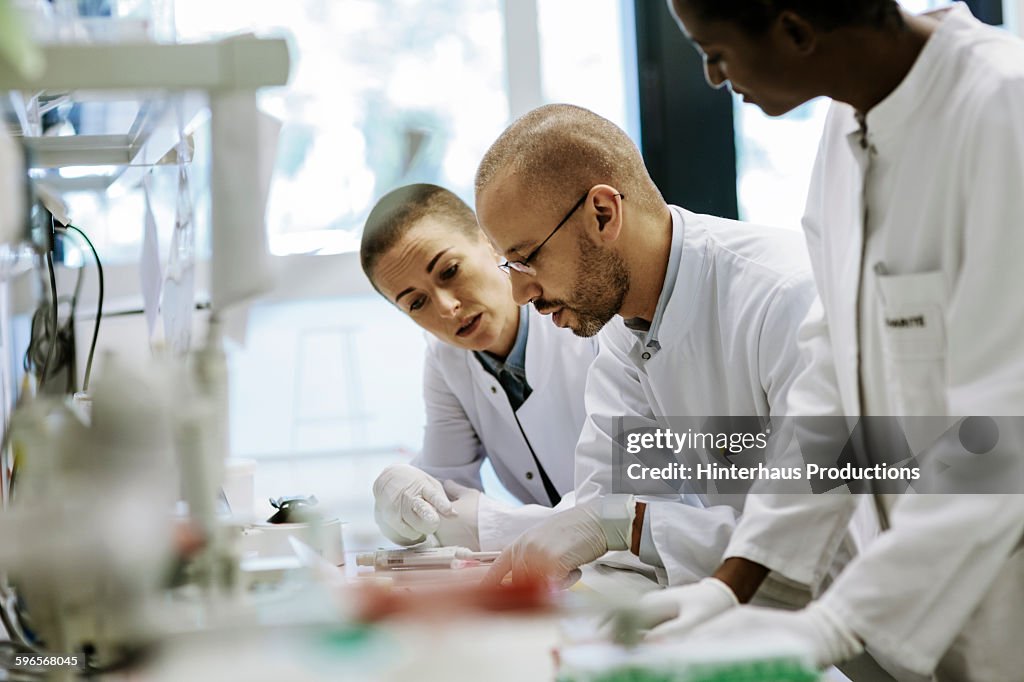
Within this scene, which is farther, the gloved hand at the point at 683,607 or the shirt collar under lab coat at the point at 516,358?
the shirt collar under lab coat at the point at 516,358

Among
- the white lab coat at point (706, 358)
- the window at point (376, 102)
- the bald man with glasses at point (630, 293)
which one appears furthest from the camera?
the window at point (376, 102)

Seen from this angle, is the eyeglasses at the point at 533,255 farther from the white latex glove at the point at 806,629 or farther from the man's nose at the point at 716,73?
the white latex glove at the point at 806,629

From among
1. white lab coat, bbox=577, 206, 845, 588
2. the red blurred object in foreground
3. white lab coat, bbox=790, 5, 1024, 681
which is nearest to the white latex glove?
white lab coat, bbox=790, 5, 1024, 681

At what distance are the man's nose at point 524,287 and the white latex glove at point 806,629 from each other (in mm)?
938

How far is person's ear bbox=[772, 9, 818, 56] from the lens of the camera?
1.12 meters

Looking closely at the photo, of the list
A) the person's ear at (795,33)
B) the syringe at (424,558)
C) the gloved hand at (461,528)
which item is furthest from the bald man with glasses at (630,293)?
the person's ear at (795,33)

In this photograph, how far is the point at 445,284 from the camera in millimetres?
2361

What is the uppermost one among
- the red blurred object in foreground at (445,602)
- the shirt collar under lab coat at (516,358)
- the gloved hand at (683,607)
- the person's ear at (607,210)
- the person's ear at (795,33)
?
the person's ear at (795,33)

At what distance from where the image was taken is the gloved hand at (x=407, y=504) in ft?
6.71

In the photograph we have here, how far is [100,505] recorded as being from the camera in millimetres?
876

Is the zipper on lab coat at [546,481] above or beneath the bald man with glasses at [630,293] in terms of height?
beneath

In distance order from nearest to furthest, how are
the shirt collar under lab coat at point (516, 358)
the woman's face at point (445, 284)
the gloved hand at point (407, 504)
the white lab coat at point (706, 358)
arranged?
the white lab coat at point (706, 358), the gloved hand at point (407, 504), the woman's face at point (445, 284), the shirt collar under lab coat at point (516, 358)

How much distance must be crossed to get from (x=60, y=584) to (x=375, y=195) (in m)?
3.25

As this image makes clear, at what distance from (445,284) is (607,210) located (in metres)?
0.63
